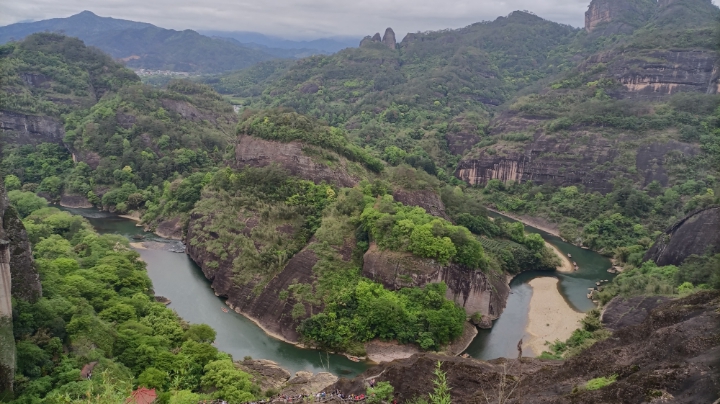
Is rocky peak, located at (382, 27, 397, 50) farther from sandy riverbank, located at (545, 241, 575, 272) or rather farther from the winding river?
sandy riverbank, located at (545, 241, 575, 272)

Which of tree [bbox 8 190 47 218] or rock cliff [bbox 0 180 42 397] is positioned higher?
rock cliff [bbox 0 180 42 397]

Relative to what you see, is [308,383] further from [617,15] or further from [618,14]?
[618,14]

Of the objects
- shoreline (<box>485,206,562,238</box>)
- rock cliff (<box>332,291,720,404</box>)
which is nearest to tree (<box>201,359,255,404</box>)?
rock cliff (<box>332,291,720,404</box>)

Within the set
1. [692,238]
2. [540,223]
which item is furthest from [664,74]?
[692,238]

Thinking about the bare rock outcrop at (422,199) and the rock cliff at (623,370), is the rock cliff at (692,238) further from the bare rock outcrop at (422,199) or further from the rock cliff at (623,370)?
the rock cliff at (623,370)

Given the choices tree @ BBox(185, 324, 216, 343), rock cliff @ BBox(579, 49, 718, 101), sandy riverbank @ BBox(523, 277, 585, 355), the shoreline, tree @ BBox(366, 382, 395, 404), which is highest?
rock cliff @ BBox(579, 49, 718, 101)

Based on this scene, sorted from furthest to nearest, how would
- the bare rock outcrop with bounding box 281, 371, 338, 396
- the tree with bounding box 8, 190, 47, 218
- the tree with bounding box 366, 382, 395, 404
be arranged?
1. the tree with bounding box 8, 190, 47, 218
2. the bare rock outcrop with bounding box 281, 371, 338, 396
3. the tree with bounding box 366, 382, 395, 404

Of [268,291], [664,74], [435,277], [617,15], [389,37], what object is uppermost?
[617,15]
